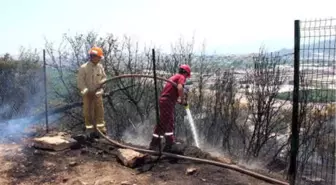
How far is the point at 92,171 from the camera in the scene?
6688 millimetres

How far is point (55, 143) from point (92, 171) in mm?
1514

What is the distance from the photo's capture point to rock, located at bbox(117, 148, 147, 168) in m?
6.72

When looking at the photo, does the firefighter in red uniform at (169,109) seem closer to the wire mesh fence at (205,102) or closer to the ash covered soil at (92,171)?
the ash covered soil at (92,171)

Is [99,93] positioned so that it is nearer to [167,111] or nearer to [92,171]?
[167,111]

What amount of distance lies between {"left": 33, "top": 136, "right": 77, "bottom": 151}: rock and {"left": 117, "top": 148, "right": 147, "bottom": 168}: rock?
150 cm

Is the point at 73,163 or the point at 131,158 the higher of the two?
the point at 131,158

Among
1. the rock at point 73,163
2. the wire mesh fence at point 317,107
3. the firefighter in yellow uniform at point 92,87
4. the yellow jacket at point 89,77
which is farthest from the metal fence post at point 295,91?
the yellow jacket at point 89,77

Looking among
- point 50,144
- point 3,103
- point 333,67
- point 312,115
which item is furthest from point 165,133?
point 3,103

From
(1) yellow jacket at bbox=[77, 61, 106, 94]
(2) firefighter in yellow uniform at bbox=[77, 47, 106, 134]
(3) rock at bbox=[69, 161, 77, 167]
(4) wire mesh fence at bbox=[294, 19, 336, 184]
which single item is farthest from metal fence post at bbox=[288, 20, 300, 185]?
(1) yellow jacket at bbox=[77, 61, 106, 94]

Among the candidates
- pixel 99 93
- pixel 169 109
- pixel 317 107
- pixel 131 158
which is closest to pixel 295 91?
pixel 169 109

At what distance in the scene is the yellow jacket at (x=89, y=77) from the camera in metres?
8.21

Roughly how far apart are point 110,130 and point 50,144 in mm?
10635

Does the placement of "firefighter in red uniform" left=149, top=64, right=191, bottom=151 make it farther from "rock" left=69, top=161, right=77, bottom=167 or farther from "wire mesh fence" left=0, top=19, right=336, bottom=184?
"wire mesh fence" left=0, top=19, right=336, bottom=184

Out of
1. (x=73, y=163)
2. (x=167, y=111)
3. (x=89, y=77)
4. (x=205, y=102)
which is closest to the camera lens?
(x=73, y=163)
